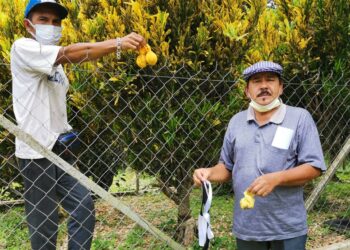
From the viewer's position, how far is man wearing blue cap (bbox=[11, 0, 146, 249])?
8.32 feet

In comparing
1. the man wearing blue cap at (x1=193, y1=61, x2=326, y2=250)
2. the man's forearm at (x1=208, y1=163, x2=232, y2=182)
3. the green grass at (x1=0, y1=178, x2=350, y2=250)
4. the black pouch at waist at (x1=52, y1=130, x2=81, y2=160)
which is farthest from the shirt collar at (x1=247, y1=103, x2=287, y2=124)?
the green grass at (x1=0, y1=178, x2=350, y2=250)

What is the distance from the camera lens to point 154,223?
16.0 ft

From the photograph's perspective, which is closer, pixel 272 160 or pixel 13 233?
pixel 272 160

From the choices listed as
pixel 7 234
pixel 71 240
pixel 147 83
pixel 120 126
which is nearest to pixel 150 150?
pixel 120 126

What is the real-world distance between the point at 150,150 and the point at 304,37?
5.07 feet

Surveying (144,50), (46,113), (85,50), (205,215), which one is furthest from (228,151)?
(46,113)

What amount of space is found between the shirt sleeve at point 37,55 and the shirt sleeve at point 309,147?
1435mm

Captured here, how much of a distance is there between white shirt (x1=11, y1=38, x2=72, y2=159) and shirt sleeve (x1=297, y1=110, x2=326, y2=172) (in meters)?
1.44

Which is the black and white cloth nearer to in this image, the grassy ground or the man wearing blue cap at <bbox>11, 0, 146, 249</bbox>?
the man wearing blue cap at <bbox>11, 0, 146, 249</bbox>

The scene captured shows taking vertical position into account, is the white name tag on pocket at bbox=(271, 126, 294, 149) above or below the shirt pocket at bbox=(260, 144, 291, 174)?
above

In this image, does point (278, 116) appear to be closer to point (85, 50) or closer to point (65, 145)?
point (85, 50)

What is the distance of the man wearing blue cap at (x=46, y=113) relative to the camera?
254 centimetres

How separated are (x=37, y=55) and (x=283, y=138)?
145cm

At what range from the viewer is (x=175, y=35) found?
3.27m
